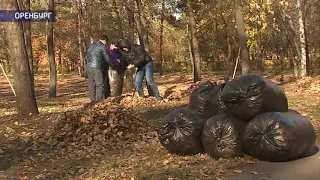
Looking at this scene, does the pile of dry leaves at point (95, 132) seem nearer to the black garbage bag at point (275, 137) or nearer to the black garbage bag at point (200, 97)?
the black garbage bag at point (200, 97)

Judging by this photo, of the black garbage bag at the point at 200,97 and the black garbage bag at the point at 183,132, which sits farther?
the black garbage bag at the point at 200,97

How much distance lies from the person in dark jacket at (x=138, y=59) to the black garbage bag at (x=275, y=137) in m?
6.08

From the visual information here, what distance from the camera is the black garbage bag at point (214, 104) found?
624 centimetres

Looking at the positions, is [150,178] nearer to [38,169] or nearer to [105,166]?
[105,166]

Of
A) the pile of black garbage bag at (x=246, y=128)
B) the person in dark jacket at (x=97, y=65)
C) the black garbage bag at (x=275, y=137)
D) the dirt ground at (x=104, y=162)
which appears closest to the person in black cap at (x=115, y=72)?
the person in dark jacket at (x=97, y=65)

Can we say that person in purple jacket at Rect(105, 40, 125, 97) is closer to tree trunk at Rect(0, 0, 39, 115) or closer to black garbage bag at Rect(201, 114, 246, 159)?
tree trunk at Rect(0, 0, 39, 115)

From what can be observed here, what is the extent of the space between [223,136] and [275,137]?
65 centimetres

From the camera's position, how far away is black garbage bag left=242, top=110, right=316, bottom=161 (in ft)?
17.1

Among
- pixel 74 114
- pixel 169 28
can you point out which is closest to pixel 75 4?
pixel 169 28

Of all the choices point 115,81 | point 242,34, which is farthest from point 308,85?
point 115,81

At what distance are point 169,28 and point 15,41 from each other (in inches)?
1120

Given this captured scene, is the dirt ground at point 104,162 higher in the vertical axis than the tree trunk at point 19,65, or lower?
lower

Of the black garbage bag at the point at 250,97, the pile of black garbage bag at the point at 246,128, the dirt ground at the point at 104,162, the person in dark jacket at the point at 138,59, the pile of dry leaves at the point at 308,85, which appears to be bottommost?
the dirt ground at the point at 104,162

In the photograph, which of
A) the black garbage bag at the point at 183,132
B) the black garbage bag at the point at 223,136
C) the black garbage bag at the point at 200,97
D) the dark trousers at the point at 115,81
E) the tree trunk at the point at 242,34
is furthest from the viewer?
the tree trunk at the point at 242,34
